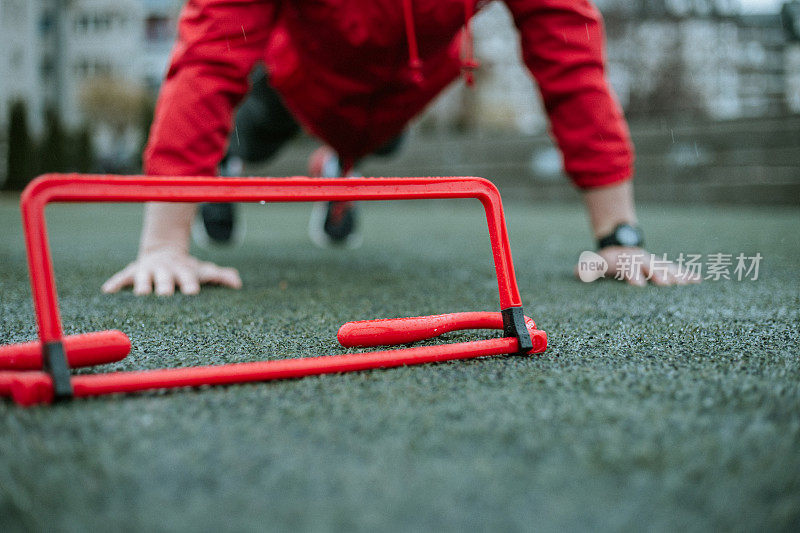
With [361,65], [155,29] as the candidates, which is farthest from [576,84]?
[155,29]

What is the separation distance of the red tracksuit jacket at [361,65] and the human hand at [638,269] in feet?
0.50

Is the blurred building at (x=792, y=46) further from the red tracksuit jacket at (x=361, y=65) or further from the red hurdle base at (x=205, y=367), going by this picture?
the red hurdle base at (x=205, y=367)

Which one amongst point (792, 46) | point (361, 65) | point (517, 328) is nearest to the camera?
point (517, 328)

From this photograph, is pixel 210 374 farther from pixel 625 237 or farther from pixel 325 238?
pixel 325 238

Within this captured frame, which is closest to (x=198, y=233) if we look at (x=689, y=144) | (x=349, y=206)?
(x=349, y=206)

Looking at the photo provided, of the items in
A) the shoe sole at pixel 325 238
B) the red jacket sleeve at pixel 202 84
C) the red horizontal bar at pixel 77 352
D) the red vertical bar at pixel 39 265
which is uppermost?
the red jacket sleeve at pixel 202 84

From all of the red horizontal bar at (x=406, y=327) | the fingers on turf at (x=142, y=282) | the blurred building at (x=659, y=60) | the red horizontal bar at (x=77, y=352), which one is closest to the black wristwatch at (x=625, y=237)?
the red horizontal bar at (x=406, y=327)

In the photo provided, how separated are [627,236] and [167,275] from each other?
3.04ft

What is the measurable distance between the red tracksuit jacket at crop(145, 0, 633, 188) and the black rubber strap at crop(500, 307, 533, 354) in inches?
25.5

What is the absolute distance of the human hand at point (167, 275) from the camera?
3.92ft

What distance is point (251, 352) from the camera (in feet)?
2.49

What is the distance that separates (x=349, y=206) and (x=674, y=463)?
2115mm

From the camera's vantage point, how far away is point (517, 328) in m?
0.75

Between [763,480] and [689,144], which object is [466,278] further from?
[689,144]
